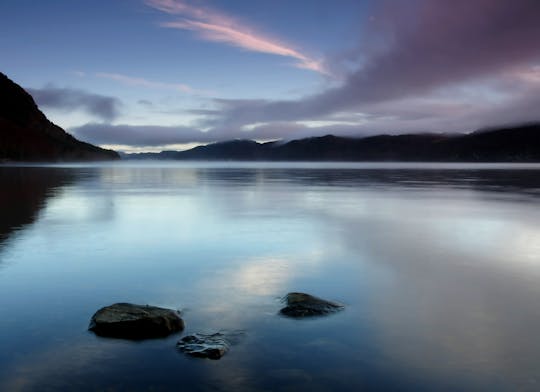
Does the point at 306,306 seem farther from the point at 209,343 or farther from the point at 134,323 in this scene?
the point at 134,323

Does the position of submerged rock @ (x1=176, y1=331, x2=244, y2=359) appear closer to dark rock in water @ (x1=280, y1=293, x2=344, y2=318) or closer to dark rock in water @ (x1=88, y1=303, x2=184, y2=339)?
dark rock in water @ (x1=88, y1=303, x2=184, y2=339)

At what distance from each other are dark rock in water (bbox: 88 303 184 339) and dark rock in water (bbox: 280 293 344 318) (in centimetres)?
212

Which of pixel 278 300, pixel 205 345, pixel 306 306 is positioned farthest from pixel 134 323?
pixel 306 306

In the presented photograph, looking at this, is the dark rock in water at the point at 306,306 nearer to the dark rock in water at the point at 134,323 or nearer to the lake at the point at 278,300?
→ the lake at the point at 278,300

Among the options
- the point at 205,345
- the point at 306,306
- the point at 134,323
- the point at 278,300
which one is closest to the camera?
the point at 205,345

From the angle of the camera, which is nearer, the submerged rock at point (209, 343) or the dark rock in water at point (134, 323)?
the submerged rock at point (209, 343)

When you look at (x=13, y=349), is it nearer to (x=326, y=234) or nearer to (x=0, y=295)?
(x=0, y=295)

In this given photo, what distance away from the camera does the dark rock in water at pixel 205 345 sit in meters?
7.42

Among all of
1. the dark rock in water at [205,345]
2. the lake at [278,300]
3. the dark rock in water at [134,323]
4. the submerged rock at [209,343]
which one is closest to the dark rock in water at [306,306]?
the lake at [278,300]

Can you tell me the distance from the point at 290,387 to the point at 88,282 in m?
6.93

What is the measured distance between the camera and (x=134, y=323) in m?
8.37


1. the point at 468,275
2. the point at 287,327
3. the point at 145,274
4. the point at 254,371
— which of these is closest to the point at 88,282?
the point at 145,274

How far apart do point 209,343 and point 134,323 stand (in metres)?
1.48

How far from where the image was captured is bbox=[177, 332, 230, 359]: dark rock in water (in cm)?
742
